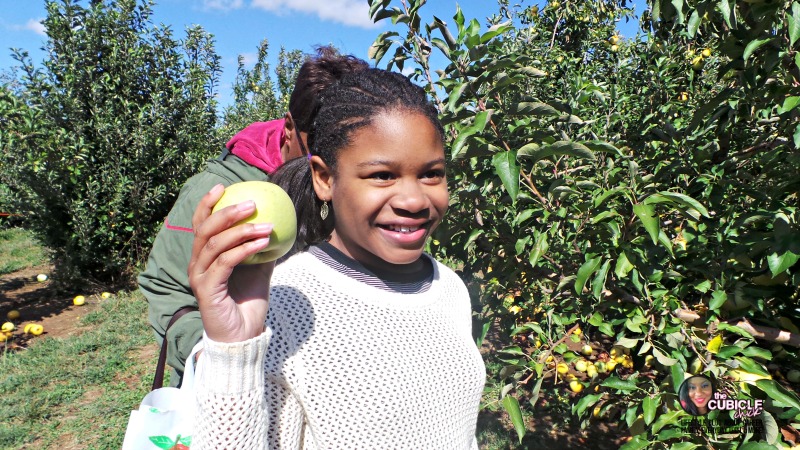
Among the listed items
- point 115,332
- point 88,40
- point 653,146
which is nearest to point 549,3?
point 653,146

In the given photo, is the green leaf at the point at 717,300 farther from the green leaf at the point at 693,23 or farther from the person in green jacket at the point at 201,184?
the person in green jacket at the point at 201,184

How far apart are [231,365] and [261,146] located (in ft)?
3.67

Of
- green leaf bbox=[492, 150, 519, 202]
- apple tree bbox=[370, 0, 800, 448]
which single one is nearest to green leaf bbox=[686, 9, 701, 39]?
apple tree bbox=[370, 0, 800, 448]

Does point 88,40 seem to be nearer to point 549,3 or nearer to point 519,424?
point 549,3

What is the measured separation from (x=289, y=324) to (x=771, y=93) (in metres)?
1.47

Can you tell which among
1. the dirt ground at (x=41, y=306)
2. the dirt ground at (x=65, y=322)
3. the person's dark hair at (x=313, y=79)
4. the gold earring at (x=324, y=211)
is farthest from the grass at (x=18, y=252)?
the gold earring at (x=324, y=211)

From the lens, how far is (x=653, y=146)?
228 cm

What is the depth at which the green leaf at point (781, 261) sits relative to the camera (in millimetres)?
1227

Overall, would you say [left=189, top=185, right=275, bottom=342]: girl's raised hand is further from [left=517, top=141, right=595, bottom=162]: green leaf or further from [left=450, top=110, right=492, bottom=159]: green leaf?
[left=517, top=141, right=595, bottom=162]: green leaf

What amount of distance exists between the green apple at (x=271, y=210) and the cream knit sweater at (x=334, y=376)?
0.39 feet

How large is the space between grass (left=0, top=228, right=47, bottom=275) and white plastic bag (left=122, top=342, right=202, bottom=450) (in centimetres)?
696

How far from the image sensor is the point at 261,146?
1.72 meters

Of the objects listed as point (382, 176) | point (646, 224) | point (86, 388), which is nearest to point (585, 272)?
point (646, 224)

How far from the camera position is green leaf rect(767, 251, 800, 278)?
1227 millimetres
